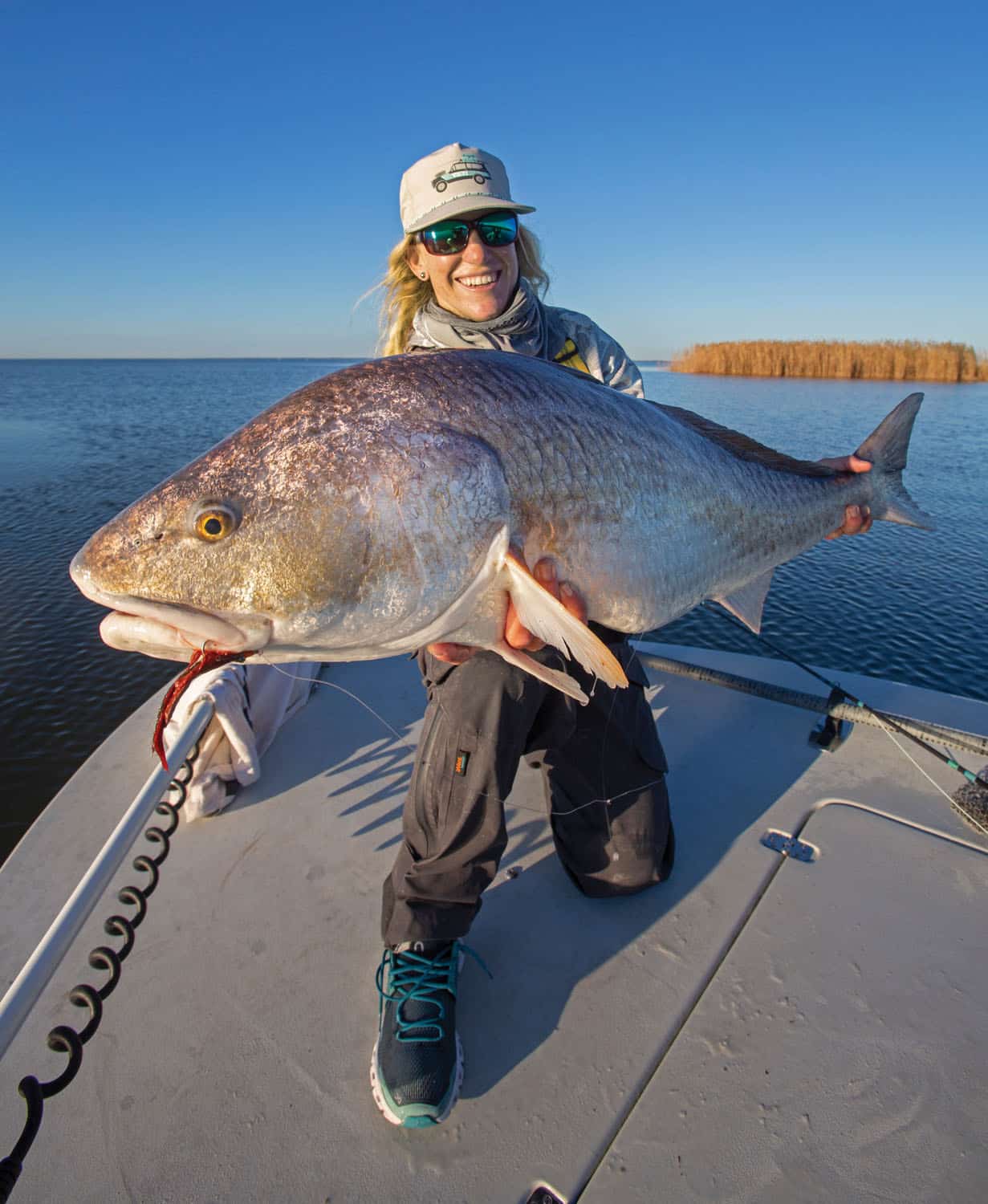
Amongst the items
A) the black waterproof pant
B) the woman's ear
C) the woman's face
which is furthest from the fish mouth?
the woman's ear

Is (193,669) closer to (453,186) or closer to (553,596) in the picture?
(553,596)

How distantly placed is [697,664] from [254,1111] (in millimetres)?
3465

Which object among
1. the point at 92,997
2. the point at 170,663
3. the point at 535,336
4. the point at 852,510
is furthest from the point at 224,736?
the point at 170,663

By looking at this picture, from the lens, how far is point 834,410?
28.6 metres

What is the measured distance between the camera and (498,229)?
2.81 meters

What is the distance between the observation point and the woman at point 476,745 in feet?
6.81

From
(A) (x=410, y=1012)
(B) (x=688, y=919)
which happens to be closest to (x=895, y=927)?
(B) (x=688, y=919)

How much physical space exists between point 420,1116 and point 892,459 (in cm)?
342

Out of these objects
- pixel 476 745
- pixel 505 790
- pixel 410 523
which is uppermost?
pixel 410 523

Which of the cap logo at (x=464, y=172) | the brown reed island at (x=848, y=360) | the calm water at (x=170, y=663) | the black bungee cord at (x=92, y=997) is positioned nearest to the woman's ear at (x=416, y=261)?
the cap logo at (x=464, y=172)

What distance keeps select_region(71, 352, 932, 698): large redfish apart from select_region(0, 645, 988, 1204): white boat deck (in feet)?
3.95

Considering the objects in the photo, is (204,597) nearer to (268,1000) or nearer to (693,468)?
(268,1000)

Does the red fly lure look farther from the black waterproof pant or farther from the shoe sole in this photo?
the shoe sole

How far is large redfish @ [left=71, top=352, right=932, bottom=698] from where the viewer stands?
160cm
